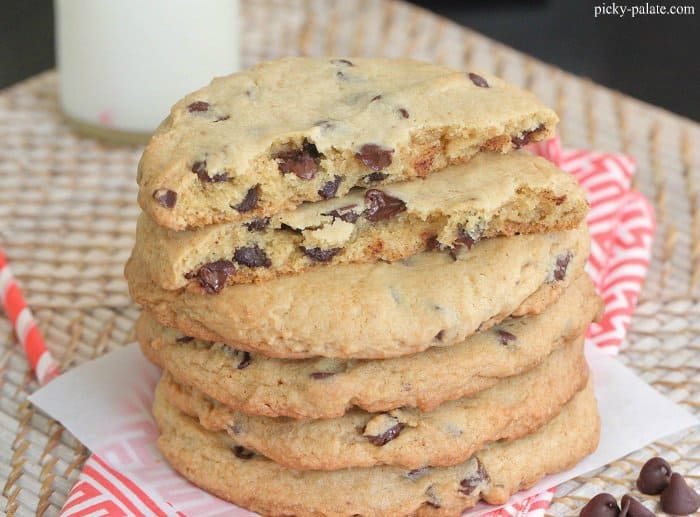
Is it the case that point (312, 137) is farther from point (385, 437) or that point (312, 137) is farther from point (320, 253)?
point (385, 437)

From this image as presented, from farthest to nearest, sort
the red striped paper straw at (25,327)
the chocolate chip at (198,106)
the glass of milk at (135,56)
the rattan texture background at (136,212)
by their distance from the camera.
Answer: the glass of milk at (135,56)
the red striped paper straw at (25,327)
the rattan texture background at (136,212)
the chocolate chip at (198,106)

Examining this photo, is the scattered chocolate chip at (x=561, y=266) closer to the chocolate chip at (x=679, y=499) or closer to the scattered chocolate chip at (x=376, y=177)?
the scattered chocolate chip at (x=376, y=177)

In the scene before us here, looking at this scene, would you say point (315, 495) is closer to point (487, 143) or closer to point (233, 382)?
point (233, 382)

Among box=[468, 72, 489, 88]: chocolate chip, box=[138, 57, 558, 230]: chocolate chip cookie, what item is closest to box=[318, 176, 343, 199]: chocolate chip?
box=[138, 57, 558, 230]: chocolate chip cookie

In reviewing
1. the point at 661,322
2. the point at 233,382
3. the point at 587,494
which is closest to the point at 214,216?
the point at 233,382

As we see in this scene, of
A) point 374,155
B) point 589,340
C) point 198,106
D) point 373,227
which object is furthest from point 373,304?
point 589,340

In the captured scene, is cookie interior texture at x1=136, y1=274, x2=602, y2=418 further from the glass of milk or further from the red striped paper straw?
the glass of milk

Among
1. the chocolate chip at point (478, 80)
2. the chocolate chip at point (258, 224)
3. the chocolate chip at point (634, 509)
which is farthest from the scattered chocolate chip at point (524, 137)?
the chocolate chip at point (634, 509)
